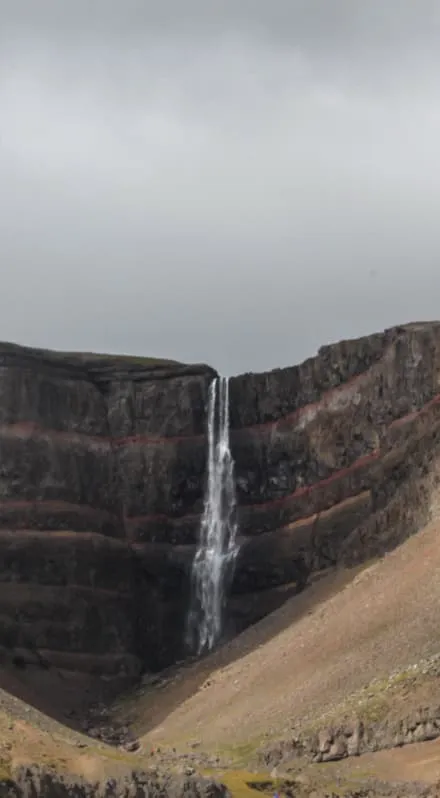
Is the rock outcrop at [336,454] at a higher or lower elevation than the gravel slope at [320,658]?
higher

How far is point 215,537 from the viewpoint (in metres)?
93.4

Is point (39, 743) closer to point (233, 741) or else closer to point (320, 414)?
point (233, 741)

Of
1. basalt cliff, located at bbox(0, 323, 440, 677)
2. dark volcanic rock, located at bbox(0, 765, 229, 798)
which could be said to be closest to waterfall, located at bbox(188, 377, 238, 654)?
basalt cliff, located at bbox(0, 323, 440, 677)

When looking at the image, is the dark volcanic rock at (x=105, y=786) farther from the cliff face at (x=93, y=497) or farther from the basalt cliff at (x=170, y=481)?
the cliff face at (x=93, y=497)

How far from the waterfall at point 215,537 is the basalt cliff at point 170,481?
77cm

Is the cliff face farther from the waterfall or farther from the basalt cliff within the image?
the waterfall

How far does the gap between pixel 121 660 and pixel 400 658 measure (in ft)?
112

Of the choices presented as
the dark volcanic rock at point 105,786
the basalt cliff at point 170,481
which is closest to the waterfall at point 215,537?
the basalt cliff at point 170,481

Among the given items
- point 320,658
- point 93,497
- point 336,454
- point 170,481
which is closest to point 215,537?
point 170,481

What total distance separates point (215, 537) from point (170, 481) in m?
6.28

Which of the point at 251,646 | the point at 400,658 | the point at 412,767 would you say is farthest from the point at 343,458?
the point at 412,767

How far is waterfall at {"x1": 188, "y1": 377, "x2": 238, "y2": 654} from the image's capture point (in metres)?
89.5

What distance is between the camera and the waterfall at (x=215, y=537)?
294 ft

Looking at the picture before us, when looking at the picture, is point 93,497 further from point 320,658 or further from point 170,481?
point 320,658
